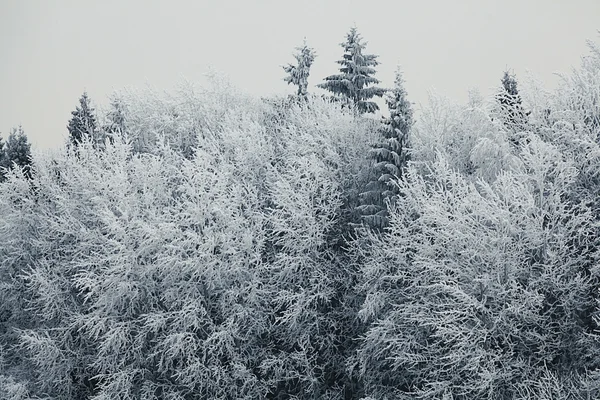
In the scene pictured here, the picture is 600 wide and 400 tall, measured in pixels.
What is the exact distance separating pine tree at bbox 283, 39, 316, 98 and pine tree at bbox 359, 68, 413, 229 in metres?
13.7

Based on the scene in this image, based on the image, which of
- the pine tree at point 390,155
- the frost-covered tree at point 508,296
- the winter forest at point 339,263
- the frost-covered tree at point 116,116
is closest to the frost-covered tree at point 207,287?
the winter forest at point 339,263

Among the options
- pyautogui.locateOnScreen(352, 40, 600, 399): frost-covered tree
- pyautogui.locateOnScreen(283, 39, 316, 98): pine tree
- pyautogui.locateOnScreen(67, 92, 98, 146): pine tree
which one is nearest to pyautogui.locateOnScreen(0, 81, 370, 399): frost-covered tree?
pyautogui.locateOnScreen(352, 40, 600, 399): frost-covered tree

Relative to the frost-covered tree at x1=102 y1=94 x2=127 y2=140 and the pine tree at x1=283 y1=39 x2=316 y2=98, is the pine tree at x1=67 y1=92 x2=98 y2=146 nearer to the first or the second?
the frost-covered tree at x1=102 y1=94 x2=127 y2=140

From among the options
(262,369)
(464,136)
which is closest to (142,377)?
(262,369)

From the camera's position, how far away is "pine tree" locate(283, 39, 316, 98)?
36.3 m

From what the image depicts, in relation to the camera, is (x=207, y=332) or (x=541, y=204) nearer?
(x=541, y=204)

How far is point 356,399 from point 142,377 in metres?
8.64

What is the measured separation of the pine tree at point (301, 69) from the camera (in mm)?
36344

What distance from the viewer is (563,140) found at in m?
19.4

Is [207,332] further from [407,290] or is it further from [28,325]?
[28,325]

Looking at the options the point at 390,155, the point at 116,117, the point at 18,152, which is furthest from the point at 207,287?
the point at 18,152

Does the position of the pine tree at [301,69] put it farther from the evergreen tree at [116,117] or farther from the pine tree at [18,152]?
the pine tree at [18,152]

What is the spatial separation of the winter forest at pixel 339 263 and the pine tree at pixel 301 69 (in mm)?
6782

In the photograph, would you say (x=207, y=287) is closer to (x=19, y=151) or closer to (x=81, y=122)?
(x=81, y=122)
